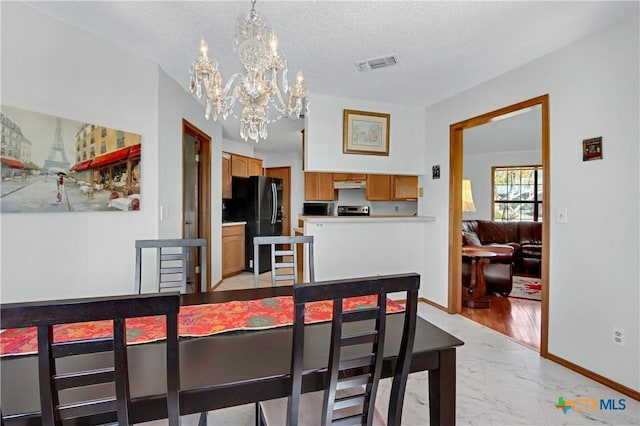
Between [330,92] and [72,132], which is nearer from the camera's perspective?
[72,132]

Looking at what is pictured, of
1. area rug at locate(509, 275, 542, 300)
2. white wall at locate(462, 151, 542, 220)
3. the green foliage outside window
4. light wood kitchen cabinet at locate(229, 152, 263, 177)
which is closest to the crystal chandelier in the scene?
light wood kitchen cabinet at locate(229, 152, 263, 177)

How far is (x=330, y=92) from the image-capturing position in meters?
3.60

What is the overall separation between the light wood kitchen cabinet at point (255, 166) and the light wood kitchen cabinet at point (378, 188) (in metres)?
2.88

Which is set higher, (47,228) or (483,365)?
(47,228)

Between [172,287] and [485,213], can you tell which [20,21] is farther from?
Answer: [485,213]

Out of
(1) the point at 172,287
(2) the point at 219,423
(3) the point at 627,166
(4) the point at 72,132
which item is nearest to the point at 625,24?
(3) the point at 627,166

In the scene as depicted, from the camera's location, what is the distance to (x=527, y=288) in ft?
15.5

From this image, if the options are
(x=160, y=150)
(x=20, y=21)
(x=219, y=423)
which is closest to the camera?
(x=219, y=423)

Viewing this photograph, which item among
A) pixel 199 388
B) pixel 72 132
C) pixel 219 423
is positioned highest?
pixel 72 132

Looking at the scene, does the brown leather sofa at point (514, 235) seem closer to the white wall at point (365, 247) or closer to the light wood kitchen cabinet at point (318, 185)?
the white wall at point (365, 247)

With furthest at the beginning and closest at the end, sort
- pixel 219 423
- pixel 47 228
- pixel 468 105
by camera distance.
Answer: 1. pixel 468 105
2. pixel 47 228
3. pixel 219 423

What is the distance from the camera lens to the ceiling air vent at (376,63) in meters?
2.74

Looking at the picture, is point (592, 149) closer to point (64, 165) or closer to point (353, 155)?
point (353, 155)

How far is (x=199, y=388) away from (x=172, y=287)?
1218 millimetres
